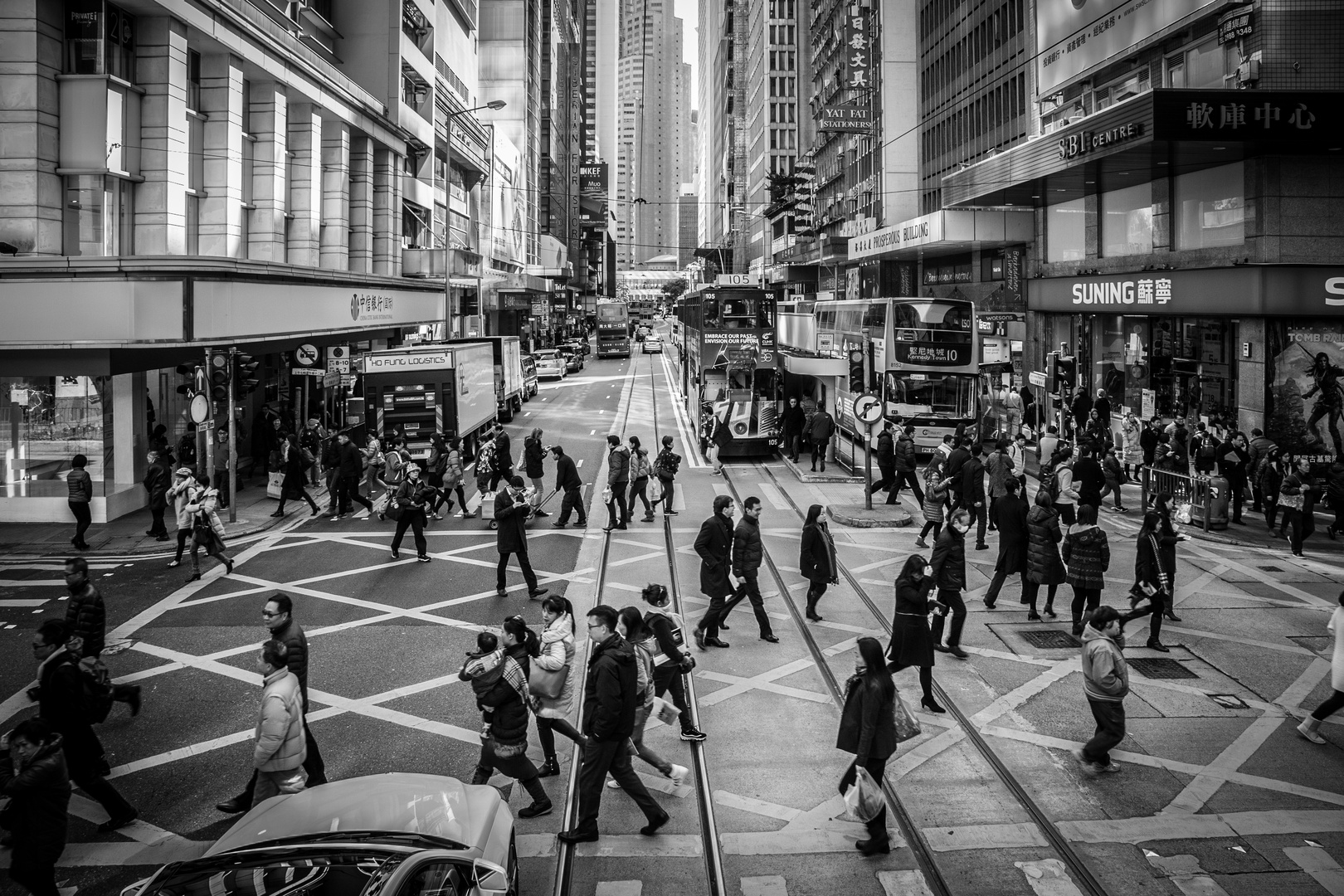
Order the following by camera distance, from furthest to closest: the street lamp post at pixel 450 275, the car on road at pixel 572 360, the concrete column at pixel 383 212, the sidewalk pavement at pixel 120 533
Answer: the car on road at pixel 572 360
the street lamp post at pixel 450 275
the concrete column at pixel 383 212
the sidewalk pavement at pixel 120 533

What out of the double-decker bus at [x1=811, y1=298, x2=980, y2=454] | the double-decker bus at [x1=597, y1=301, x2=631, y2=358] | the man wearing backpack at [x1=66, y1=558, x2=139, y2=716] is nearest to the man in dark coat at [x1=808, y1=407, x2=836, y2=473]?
the double-decker bus at [x1=811, y1=298, x2=980, y2=454]

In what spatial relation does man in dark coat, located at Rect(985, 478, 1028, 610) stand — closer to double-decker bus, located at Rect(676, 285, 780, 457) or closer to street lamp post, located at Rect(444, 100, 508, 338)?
double-decker bus, located at Rect(676, 285, 780, 457)

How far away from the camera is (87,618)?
10.9 meters

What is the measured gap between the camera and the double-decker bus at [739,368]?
98.5ft

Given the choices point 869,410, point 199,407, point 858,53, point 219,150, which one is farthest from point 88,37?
point 858,53

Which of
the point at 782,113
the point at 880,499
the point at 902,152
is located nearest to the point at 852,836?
the point at 880,499

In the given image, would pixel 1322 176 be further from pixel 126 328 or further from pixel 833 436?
pixel 126 328

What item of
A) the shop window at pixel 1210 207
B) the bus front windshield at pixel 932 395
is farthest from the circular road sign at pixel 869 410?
the shop window at pixel 1210 207

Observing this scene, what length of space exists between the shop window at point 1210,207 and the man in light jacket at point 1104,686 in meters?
19.3

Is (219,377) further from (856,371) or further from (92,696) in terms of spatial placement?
(92,696)

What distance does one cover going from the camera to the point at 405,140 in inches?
1775

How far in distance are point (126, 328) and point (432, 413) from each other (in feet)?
27.1

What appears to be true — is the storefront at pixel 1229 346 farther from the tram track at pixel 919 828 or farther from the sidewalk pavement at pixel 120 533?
the sidewalk pavement at pixel 120 533

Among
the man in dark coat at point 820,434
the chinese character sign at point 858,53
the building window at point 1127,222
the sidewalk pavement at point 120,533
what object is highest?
the chinese character sign at point 858,53
